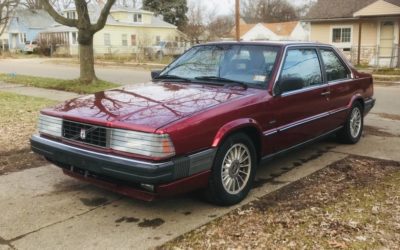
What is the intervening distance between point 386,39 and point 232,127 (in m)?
24.7

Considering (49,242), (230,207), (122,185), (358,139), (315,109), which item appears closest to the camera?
(49,242)

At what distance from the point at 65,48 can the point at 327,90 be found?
4685cm

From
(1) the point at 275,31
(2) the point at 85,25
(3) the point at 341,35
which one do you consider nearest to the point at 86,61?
(2) the point at 85,25

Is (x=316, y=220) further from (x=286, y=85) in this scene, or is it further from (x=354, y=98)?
(x=354, y=98)

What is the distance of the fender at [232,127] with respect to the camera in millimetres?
4332

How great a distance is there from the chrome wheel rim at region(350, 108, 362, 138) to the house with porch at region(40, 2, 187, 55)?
142 ft

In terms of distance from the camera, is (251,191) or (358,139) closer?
(251,191)

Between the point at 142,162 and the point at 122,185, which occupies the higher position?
A: the point at 142,162

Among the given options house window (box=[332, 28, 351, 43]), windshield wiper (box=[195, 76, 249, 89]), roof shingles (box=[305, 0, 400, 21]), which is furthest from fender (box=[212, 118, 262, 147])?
house window (box=[332, 28, 351, 43])

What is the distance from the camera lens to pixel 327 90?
6184 millimetres

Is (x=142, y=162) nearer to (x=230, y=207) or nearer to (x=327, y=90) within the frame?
(x=230, y=207)

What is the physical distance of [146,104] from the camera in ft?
15.0

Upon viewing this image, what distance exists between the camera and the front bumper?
391 cm

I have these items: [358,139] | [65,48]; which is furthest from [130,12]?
[358,139]
